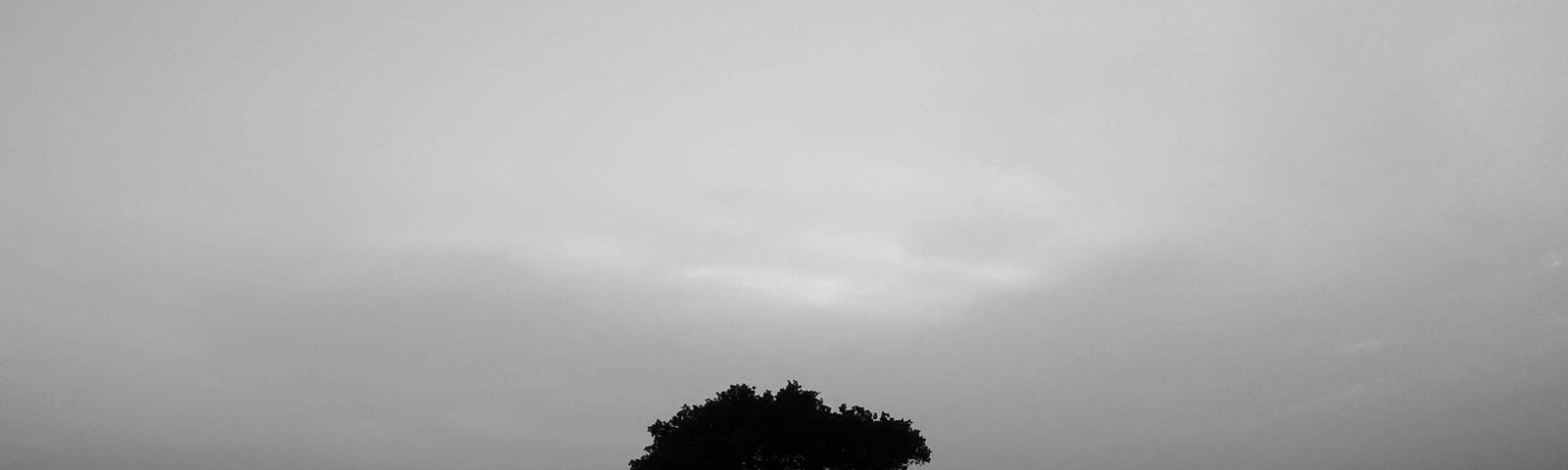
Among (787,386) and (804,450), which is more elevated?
(787,386)

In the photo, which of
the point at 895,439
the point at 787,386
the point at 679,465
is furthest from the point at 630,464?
the point at 895,439

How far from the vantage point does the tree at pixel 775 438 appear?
2128 inches

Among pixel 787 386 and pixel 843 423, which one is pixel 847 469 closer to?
pixel 843 423

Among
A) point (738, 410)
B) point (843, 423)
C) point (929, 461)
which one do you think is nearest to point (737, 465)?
point (738, 410)

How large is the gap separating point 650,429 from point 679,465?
5963mm

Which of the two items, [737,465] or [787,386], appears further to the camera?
[787,386]

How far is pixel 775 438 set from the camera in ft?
178

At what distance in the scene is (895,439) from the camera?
57.4 metres

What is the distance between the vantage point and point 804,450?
54.8 meters

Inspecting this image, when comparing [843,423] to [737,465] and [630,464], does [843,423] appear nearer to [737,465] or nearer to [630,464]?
[737,465]

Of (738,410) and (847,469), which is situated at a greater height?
(738,410)

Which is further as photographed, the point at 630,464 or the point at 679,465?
the point at 630,464

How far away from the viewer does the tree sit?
5406 centimetres

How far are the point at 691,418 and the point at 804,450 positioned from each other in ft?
23.4
